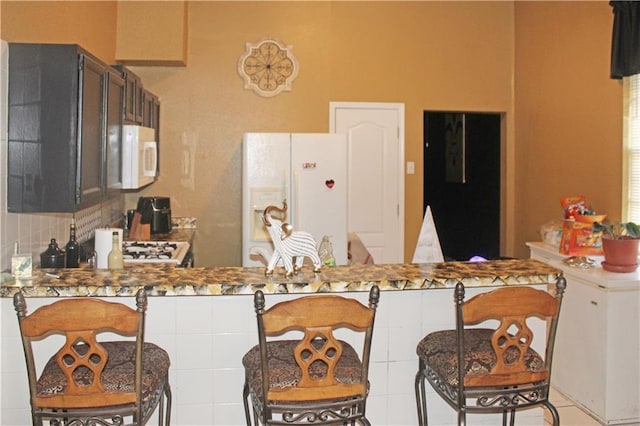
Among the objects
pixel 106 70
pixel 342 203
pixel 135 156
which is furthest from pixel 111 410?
pixel 342 203

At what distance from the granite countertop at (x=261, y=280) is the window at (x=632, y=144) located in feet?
6.34

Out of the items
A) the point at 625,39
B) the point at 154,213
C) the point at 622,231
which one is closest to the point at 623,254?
the point at 622,231

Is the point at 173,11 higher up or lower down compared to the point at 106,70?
higher up

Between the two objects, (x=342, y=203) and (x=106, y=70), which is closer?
(x=106, y=70)

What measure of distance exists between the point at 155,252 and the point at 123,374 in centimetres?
204

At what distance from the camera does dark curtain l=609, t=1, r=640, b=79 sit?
3.88m

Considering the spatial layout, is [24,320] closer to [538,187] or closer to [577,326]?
[577,326]

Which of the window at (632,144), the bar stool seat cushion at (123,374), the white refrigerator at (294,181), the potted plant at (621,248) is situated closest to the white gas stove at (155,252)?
the white refrigerator at (294,181)

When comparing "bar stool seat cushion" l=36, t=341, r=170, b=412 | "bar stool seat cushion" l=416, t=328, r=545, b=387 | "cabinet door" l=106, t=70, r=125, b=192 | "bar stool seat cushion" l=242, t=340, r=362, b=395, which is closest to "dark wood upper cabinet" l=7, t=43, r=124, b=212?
"cabinet door" l=106, t=70, r=125, b=192

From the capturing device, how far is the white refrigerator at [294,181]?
4.74 meters

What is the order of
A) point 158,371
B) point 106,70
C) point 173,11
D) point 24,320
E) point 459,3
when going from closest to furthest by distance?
point 24,320
point 158,371
point 106,70
point 173,11
point 459,3

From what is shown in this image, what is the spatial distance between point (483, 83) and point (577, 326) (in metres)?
3.12

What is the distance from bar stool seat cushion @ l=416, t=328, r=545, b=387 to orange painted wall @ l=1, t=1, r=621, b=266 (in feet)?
10.2

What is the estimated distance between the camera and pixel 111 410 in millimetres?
1855
